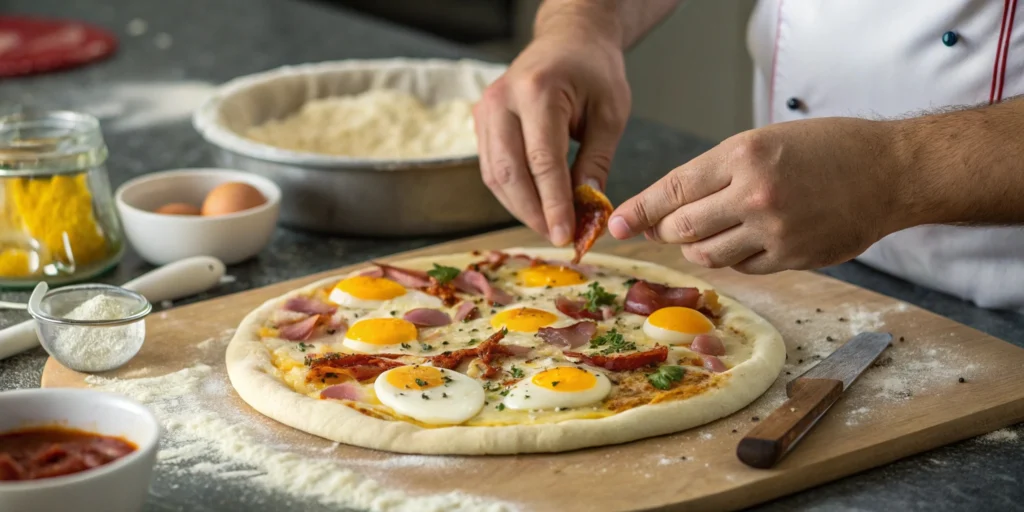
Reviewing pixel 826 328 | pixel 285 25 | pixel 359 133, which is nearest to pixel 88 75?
pixel 285 25

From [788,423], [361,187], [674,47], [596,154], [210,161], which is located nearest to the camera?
[788,423]

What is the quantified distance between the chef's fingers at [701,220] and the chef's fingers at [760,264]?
88 mm

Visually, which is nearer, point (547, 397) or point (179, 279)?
point (547, 397)

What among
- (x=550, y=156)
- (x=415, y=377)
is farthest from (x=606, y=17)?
(x=415, y=377)

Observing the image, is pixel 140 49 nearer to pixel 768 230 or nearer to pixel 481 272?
pixel 481 272

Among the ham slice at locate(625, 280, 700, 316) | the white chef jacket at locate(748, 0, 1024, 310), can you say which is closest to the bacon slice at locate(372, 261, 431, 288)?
the ham slice at locate(625, 280, 700, 316)

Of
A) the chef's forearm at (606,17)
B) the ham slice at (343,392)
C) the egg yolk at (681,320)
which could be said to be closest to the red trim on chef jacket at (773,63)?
the chef's forearm at (606,17)

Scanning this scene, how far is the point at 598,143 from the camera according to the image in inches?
109

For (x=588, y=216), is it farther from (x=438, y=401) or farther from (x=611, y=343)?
(x=438, y=401)

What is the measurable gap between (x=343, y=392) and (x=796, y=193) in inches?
36.3

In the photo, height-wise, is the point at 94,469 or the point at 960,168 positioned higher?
the point at 960,168

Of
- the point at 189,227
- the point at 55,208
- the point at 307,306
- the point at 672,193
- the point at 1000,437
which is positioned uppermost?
the point at 672,193

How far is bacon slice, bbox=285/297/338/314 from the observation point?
2.49 metres

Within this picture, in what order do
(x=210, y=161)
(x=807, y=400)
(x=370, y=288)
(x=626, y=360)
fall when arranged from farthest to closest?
1. (x=210, y=161)
2. (x=370, y=288)
3. (x=626, y=360)
4. (x=807, y=400)
